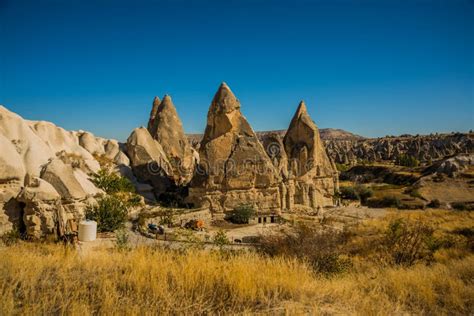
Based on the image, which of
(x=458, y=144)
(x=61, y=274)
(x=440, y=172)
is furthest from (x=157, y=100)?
(x=458, y=144)

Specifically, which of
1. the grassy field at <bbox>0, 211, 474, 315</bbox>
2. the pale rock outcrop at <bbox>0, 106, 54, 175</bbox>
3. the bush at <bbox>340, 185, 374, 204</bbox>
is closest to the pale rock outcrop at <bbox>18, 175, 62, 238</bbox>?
the pale rock outcrop at <bbox>0, 106, 54, 175</bbox>

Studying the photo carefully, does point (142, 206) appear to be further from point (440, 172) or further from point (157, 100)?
point (440, 172)

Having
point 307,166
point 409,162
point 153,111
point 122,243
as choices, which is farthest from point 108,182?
point 409,162

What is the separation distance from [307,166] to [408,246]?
54.9ft

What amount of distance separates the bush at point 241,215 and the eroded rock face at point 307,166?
5.52 metres

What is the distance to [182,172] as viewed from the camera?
26859 mm

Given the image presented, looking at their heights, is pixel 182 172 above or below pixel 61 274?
above

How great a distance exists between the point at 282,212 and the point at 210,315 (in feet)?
59.0

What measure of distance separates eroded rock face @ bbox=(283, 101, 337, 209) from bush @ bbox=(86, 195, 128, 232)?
13.2m

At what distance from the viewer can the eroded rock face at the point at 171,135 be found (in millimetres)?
30997

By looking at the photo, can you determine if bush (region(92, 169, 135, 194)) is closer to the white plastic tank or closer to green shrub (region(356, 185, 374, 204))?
the white plastic tank

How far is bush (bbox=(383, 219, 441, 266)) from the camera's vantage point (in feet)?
27.0

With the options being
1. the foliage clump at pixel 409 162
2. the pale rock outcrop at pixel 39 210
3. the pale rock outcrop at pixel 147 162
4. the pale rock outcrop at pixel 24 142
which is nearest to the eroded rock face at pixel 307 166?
the pale rock outcrop at pixel 147 162

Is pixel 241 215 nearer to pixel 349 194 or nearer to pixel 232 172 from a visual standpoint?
pixel 232 172
